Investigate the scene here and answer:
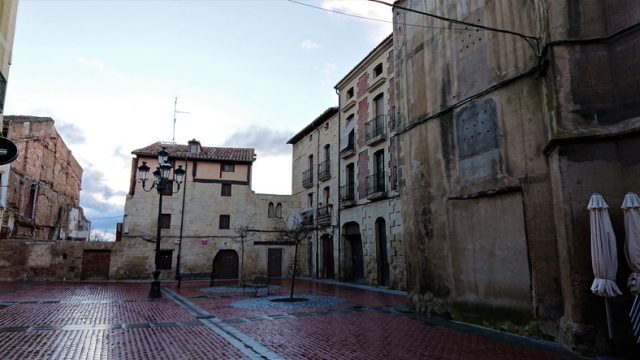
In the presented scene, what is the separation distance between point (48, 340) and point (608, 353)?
9651 millimetres

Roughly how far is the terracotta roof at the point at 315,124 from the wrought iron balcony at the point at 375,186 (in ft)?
23.0

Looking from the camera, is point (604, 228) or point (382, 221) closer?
point (604, 228)

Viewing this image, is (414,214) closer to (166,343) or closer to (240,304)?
(240,304)

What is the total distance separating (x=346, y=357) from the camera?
20.2ft

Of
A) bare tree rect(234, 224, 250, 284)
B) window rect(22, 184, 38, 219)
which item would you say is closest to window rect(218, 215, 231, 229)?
bare tree rect(234, 224, 250, 284)

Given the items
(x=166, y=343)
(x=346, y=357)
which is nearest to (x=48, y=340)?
(x=166, y=343)

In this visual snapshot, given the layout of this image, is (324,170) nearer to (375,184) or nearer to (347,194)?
(347,194)

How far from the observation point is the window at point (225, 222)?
27.5 m

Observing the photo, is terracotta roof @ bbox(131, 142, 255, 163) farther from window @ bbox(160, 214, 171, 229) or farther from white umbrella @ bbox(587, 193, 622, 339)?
white umbrella @ bbox(587, 193, 622, 339)

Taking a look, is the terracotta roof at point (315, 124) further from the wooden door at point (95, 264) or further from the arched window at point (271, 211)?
the wooden door at point (95, 264)

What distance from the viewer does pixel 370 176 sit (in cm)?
1980

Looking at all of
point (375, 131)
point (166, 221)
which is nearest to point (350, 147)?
point (375, 131)

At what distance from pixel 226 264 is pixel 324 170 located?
380 inches

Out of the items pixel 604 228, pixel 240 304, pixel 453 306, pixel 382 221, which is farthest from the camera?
pixel 382 221
